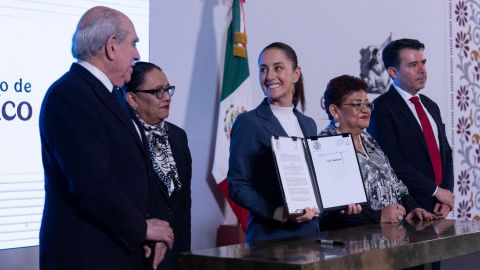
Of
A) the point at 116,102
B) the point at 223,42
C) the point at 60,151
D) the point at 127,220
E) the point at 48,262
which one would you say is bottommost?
the point at 48,262

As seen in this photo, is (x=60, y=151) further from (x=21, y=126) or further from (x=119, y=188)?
(x=21, y=126)

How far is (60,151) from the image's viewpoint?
2012 millimetres

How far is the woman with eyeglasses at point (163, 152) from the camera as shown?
109 inches

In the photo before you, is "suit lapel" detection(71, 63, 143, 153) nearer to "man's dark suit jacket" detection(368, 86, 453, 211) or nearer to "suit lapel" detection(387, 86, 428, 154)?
"man's dark suit jacket" detection(368, 86, 453, 211)

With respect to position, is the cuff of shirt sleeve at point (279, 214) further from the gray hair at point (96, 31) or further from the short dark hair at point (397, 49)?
the short dark hair at point (397, 49)

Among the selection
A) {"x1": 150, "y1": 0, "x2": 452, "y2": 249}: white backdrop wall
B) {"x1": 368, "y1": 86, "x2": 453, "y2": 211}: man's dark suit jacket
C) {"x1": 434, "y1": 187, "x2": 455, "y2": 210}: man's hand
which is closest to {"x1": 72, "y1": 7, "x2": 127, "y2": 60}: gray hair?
{"x1": 150, "y1": 0, "x2": 452, "y2": 249}: white backdrop wall

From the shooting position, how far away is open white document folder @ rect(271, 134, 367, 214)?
2.41 meters

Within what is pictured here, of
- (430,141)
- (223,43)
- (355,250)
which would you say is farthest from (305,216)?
(223,43)

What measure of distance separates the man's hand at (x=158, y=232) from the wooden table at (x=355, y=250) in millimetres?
92

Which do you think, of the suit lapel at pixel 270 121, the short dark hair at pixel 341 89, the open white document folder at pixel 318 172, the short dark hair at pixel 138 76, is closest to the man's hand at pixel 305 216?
the open white document folder at pixel 318 172

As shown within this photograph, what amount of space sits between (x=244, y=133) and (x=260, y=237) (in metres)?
0.40

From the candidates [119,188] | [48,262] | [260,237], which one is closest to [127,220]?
[119,188]

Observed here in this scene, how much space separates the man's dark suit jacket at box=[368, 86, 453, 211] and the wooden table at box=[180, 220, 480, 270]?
2.79ft

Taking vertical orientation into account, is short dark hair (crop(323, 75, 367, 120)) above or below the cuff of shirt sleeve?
above
